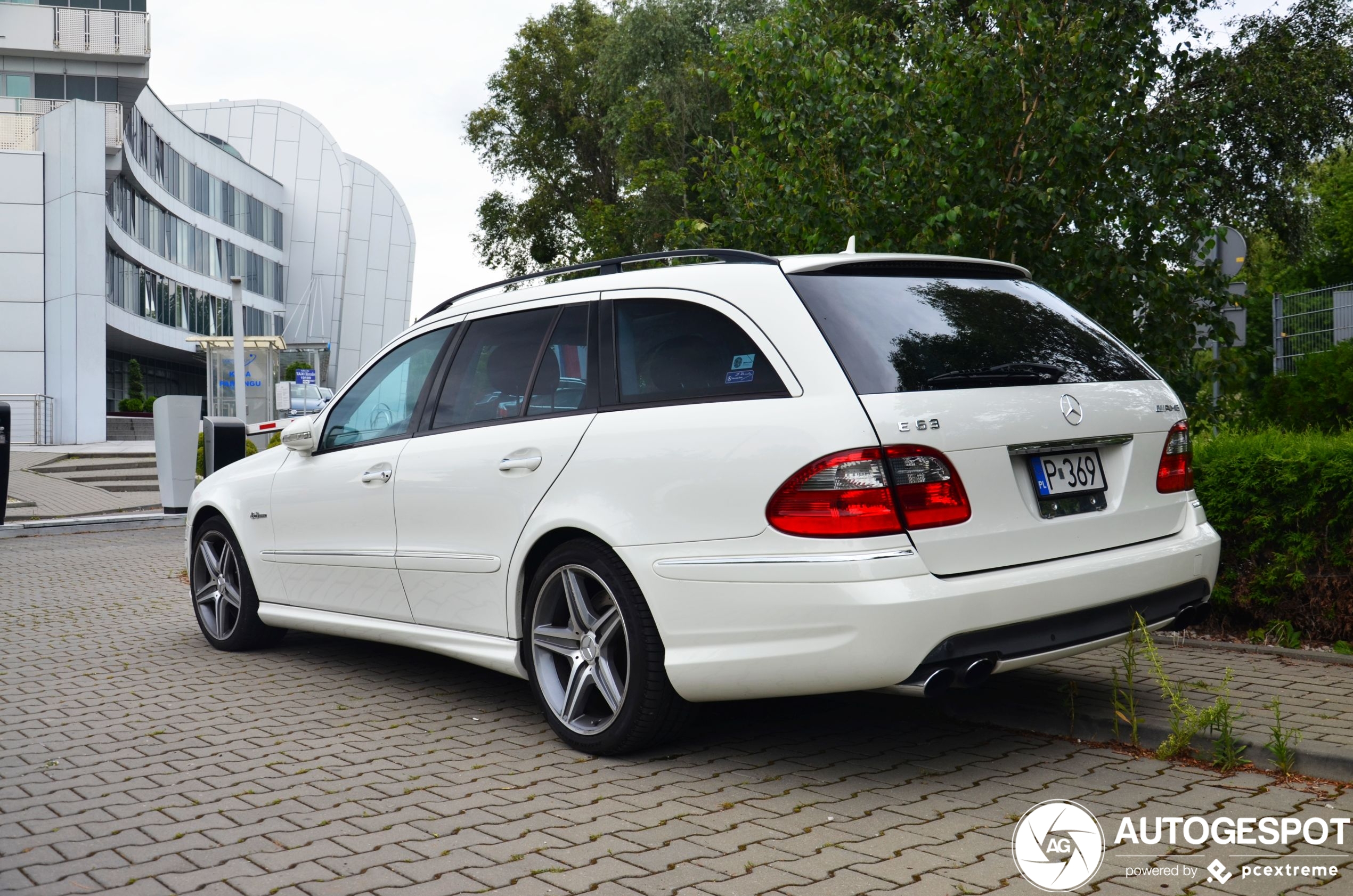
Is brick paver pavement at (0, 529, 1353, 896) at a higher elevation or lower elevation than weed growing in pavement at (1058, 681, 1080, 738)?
lower

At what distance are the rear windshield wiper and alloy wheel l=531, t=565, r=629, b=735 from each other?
4.39ft

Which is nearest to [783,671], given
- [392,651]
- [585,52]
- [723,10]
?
[392,651]

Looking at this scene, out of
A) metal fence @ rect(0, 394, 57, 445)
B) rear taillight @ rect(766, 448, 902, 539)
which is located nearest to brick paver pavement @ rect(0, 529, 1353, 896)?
rear taillight @ rect(766, 448, 902, 539)

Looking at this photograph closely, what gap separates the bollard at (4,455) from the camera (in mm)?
15312

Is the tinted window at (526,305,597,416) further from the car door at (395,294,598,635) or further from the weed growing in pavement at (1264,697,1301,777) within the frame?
the weed growing in pavement at (1264,697,1301,777)

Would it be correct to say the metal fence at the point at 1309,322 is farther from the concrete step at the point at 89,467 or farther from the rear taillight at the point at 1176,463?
the concrete step at the point at 89,467

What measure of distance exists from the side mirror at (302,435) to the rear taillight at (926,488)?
10.7 ft

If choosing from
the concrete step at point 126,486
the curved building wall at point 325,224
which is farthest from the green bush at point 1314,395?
the curved building wall at point 325,224

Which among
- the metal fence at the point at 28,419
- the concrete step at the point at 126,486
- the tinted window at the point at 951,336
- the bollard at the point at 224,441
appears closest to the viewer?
the tinted window at the point at 951,336

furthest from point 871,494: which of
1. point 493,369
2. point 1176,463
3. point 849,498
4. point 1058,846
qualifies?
point 493,369

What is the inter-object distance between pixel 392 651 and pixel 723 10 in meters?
28.3

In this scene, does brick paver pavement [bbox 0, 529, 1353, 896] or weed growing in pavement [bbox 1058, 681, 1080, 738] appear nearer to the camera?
brick paver pavement [bbox 0, 529, 1353, 896]

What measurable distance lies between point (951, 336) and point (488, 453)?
1806mm

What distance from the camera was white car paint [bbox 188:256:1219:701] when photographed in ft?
12.3
